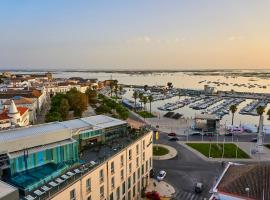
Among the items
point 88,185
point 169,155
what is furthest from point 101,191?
point 169,155

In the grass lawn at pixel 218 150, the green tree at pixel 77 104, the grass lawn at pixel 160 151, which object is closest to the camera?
the grass lawn at pixel 218 150

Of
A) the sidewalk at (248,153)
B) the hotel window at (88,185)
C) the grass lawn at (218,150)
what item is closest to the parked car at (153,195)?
the hotel window at (88,185)

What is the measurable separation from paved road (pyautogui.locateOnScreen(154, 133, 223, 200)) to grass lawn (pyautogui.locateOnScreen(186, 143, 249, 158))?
3.01 m

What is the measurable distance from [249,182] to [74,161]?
15439 mm

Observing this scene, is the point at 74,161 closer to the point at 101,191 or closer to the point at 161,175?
the point at 101,191

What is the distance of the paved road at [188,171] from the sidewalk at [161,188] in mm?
806

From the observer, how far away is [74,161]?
87.0 ft

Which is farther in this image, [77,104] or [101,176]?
[77,104]

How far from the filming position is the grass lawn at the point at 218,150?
51.5 metres

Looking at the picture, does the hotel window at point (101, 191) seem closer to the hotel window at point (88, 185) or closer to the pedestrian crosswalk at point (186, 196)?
the hotel window at point (88, 185)

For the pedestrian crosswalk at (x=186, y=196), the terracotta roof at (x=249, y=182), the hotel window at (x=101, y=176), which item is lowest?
the pedestrian crosswalk at (x=186, y=196)

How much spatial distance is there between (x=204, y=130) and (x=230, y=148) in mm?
13044

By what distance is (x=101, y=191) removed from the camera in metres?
27.4

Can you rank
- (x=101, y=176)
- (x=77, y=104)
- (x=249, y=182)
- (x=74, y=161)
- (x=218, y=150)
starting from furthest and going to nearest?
(x=77, y=104) → (x=218, y=150) → (x=101, y=176) → (x=74, y=161) → (x=249, y=182)
